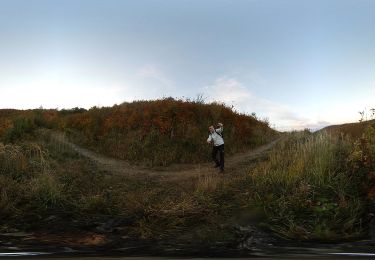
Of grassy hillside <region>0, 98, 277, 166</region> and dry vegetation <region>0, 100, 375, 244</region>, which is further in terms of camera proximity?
grassy hillside <region>0, 98, 277, 166</region>

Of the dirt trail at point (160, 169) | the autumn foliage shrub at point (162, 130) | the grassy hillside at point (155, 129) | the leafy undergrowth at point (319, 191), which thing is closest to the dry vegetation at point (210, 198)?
the leafy undergrowth at point (319, 191)

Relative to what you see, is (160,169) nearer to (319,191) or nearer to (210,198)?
(210,198)

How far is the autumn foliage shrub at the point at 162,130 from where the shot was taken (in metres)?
20.3

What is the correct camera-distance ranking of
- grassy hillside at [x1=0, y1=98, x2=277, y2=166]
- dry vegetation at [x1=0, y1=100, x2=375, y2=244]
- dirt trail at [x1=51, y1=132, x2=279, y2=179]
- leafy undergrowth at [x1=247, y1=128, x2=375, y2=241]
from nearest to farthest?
leafy undergrowth at [x1=247, y1=128, x2=375, y2=241] → dry vegetation at [x1=0, y1=100, x2=375, y2=244] → dirt trail at [x1=51, y1=132, x2=279, y2=179] → grassy hillside at [x1=0, y1=98, x2=277, y2=166]

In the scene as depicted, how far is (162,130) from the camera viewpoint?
72.6ft

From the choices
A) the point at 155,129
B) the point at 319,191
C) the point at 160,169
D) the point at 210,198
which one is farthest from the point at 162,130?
the point at 319,191

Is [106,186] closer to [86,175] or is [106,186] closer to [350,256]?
[86,175]

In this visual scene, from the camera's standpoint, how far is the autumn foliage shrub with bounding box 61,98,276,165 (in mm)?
20297

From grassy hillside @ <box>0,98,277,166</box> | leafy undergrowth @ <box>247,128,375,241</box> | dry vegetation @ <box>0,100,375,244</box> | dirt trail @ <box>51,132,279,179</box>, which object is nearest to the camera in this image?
leafy undergrowth @ <box>247,128,375,241</box>

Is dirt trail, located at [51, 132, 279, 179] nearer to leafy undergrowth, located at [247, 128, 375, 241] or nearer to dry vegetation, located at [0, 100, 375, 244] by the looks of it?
dry vegetation, located at [0, 100, 375, 244]

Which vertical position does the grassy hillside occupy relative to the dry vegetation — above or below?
above

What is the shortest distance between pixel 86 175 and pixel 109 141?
7.26m

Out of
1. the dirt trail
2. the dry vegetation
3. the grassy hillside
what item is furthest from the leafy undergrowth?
the grassy hillside

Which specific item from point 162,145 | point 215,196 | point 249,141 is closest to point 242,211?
point 215,196
